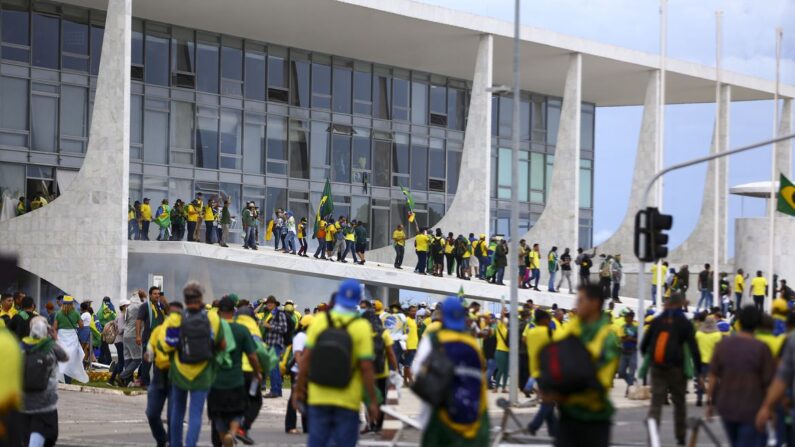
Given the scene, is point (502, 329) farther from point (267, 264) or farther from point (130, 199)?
point (130, 199)

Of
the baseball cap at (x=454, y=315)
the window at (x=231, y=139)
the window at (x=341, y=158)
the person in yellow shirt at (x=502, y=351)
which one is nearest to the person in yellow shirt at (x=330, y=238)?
the window at (x=231, y=139)

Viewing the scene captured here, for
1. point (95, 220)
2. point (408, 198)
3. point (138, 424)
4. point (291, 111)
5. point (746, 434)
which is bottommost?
point (138, 424)

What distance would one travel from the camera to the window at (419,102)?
5291 centimetres

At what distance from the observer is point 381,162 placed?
51812 millimetres

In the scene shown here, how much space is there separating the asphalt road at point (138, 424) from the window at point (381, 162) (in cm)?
2849

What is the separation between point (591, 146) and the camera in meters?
60.5

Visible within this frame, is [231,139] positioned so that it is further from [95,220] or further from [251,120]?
[95,220]

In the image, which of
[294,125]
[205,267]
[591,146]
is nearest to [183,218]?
[205,267]

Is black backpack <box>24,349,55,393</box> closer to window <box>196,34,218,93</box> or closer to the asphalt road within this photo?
the asphalt road

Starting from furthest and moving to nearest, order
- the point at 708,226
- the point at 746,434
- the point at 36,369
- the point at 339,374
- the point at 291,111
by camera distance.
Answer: the point at 708,226, the point at 291,111, the point at 36,369, the point at 746,434, the point at 339,374

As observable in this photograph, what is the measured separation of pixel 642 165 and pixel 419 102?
9583 mm

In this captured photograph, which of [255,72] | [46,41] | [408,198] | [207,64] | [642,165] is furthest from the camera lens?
[642,165]

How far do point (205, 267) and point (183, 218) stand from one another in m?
1.66

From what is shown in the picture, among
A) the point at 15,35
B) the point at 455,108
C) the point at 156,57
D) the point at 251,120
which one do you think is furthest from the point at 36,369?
the point at 455,108
